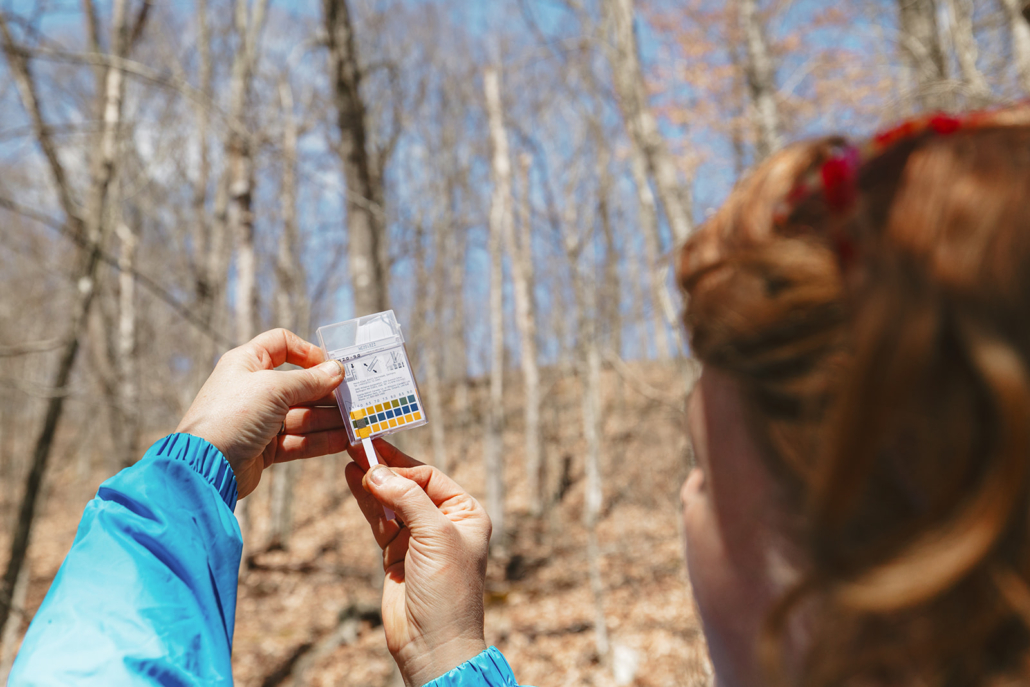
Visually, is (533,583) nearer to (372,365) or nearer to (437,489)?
(437,489)

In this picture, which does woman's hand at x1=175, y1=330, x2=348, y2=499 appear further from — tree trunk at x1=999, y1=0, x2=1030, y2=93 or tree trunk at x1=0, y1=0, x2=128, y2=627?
tree trunk at x1=999, y1=0, x2=1030, y2=93

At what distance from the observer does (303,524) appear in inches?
474

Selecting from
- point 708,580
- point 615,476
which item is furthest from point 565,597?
point 708,580

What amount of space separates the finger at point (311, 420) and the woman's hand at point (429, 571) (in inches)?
8.9

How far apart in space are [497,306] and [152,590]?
379 inches

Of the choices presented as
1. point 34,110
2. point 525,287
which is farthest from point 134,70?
point 525,287

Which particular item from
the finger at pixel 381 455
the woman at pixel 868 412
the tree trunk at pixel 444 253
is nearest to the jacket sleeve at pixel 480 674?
the finger at pixel 381 455

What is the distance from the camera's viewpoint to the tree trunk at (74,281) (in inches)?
120

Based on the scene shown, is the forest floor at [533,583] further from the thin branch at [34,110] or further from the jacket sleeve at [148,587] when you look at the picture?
the thin branch at [34,110]

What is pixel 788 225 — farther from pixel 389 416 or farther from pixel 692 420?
pixel 389 416

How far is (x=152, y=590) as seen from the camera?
99cm

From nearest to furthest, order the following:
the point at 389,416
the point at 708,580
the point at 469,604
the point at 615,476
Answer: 1. the point at 708,580
2. the point at 469,604
3. the point at 389,416
4. the point at 615,476

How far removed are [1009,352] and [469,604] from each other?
1154mm

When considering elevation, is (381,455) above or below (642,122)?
below
